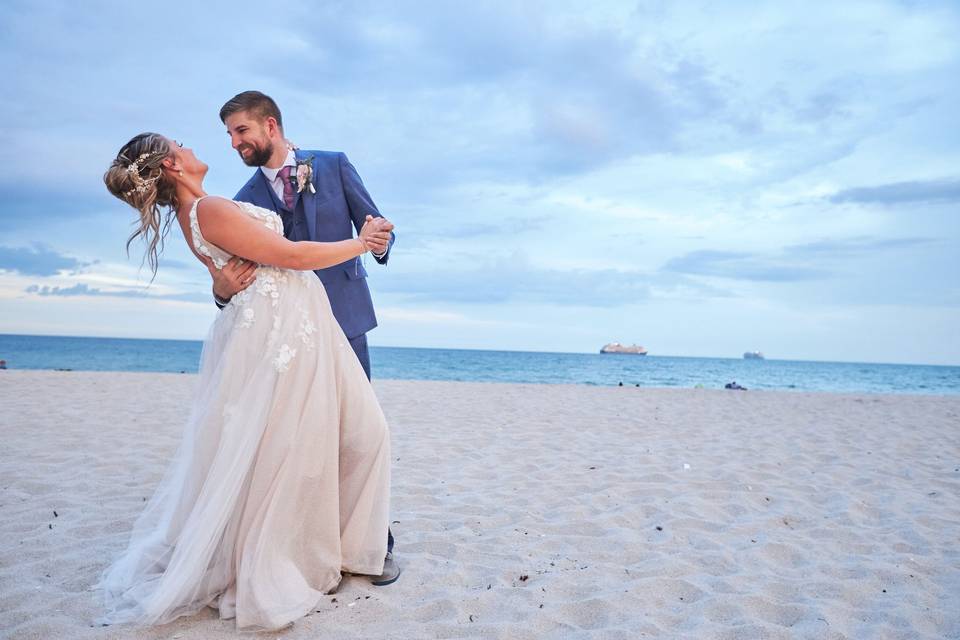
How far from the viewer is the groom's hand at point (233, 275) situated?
9.15 ft

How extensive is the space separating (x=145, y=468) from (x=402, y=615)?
3757 mm

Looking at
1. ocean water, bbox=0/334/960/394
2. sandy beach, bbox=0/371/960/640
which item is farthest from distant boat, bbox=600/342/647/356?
sandy beach, bbox=0/371/960/640

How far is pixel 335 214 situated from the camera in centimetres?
321

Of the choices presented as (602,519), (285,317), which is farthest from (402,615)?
(602,519)

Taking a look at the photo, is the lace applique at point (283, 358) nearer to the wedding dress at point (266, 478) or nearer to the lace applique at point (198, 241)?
the wedding dress at point (266, 478)

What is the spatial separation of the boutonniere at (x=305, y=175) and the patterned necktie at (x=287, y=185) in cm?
6

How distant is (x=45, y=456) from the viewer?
18.7 ft

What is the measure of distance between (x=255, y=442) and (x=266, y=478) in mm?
161

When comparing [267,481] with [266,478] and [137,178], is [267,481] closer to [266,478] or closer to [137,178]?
[266,478]

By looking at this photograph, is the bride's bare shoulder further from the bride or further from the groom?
the groom

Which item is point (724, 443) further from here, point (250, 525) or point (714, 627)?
point (250, 525)

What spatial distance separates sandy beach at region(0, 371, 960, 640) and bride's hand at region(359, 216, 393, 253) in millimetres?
1586

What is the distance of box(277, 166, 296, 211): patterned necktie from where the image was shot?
3131 mm

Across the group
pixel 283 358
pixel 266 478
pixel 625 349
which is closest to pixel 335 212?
pixel 283 358
